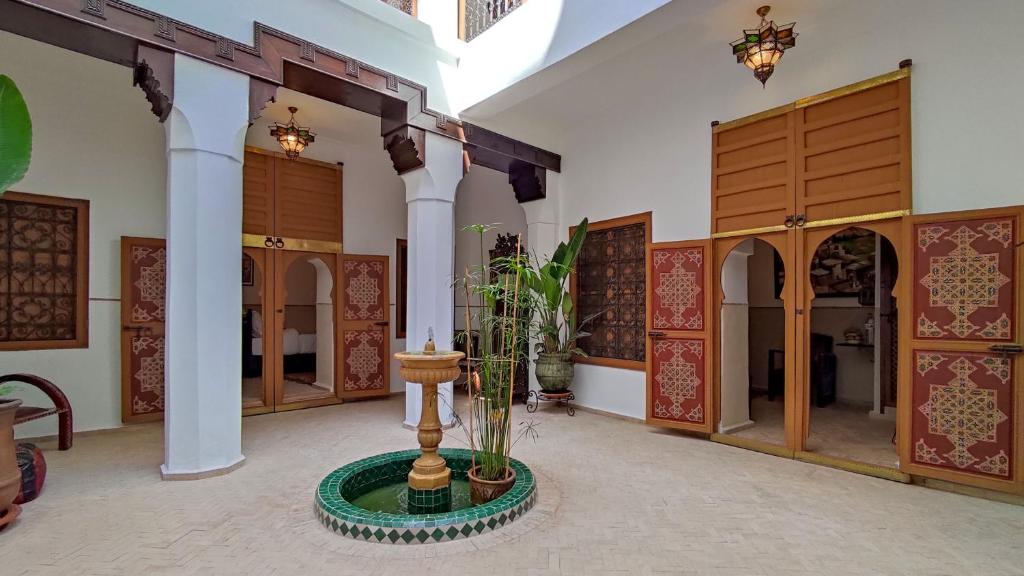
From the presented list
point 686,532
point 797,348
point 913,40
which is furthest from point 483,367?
point 913,40

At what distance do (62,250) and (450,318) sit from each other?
399 centimetres

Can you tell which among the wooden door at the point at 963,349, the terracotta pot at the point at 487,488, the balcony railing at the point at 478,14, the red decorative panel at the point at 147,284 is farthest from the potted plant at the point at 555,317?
the red decorative panel at the point at 147,284

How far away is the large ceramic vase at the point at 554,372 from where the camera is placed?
6.33 meters

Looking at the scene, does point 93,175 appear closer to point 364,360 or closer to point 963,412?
point 364,360

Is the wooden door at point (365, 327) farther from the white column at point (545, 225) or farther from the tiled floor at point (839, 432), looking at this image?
Answer: the tiled floor at point (839, 432)

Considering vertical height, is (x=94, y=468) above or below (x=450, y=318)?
below

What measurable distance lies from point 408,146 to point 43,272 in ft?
12.6

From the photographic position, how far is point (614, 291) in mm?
→ 6391

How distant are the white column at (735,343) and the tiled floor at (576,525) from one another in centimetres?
88

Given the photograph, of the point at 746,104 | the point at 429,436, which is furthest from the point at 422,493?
the point at 746,104

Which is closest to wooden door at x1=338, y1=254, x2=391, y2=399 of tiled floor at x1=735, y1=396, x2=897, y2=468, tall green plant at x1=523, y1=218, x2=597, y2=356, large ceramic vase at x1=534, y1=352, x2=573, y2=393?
tall green plant at x1=523, y1=218, x2=597, y2=356

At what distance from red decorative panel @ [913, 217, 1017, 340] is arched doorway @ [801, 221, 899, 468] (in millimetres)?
1878

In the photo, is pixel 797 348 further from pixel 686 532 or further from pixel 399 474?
pixel 399 474

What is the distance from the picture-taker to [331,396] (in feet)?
23.4
